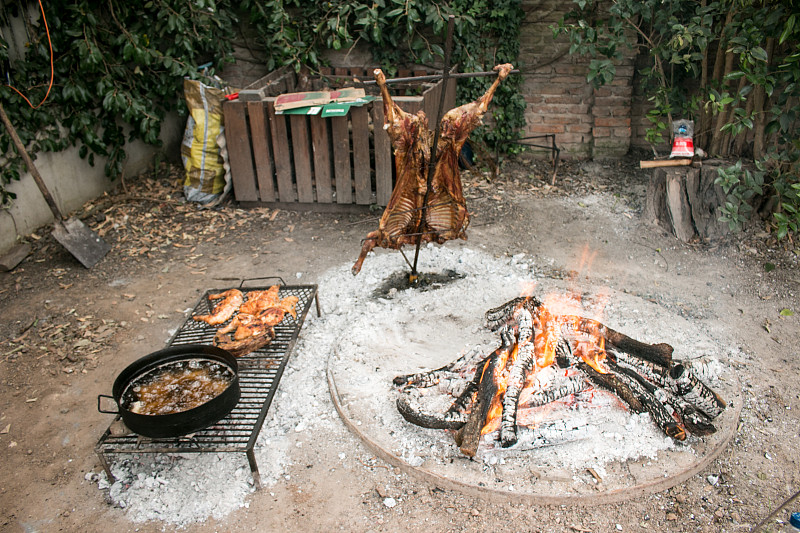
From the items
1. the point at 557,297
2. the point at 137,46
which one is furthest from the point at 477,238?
the point at 137,46

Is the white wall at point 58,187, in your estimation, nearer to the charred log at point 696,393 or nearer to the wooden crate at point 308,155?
the wooden crate at point 308,155

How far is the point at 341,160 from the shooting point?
689 centimetres

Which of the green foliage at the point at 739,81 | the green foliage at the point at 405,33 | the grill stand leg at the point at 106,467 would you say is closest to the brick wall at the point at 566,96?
the green foliage at the point at 405,33

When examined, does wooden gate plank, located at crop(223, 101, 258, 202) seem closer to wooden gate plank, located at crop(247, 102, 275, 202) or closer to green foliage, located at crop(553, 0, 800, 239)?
wooden gate plank, located at crop(247, 102, 275, 202)

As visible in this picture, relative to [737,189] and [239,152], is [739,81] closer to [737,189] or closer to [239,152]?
[737,189]

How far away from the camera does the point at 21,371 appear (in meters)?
4.53

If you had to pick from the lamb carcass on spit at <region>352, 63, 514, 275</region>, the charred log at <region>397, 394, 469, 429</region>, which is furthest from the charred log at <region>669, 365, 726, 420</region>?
the lamb carcass on spit at <region>352, 63, 514, 275</region>

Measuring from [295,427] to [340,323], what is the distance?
48.6 inches

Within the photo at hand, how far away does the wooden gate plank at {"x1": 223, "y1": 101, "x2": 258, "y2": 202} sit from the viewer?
6836 mm

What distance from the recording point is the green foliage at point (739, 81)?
530cm

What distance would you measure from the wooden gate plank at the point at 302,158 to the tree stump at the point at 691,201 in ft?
14.0

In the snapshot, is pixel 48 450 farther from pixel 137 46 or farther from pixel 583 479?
pixel 137 46

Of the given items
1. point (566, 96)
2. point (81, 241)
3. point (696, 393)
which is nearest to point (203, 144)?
point (81, 241)

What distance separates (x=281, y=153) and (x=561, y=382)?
15.6ft
